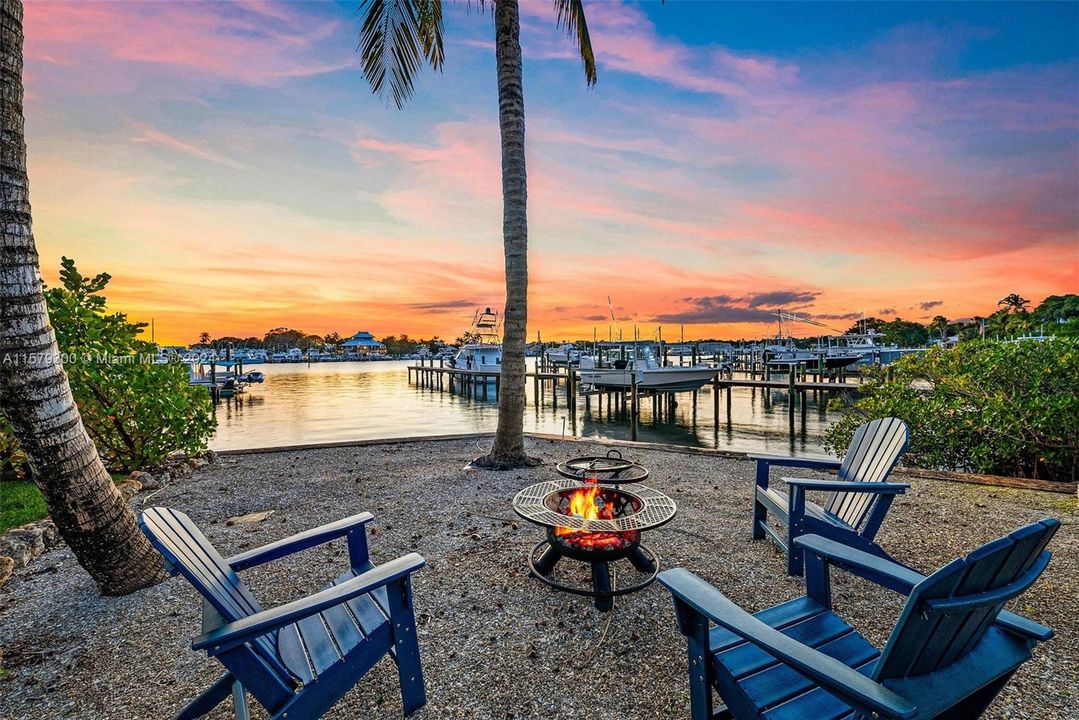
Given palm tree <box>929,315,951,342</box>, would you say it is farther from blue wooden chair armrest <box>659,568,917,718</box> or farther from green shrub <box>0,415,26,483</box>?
green shrub <box>0,415,26,483</box>

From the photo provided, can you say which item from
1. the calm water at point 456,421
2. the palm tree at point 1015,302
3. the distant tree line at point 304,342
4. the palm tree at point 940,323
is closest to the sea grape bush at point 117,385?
the calm water at point 456,421

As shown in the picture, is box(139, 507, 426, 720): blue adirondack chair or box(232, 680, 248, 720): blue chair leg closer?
box(139, 507, 426, 720): blue adirondack chair

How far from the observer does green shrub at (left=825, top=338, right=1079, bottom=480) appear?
5523 millimetres

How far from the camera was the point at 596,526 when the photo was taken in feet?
8.73

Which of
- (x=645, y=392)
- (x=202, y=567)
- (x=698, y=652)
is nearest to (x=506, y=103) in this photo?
(x=202, y=567)

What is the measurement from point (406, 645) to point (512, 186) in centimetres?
544

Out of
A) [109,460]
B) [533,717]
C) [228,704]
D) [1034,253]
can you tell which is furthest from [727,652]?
[1034,253]

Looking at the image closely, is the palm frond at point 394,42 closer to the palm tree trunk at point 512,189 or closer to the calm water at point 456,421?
the palm tree trunk at point 512,189

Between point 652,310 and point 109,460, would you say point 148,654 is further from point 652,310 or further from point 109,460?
point 652,310

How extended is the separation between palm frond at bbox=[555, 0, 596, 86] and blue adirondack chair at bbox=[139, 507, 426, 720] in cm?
752

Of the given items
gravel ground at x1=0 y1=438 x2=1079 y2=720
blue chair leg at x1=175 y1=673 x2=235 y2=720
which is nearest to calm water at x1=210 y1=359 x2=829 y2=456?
gravel ground at x1=0 y1=438 x2=1079 y2=720

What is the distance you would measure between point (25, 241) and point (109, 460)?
452 centimetres

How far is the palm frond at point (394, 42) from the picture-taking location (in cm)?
599

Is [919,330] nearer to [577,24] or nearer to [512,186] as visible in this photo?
[577,24]
